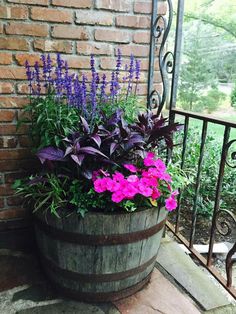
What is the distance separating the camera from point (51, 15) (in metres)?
1.54

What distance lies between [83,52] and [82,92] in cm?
39

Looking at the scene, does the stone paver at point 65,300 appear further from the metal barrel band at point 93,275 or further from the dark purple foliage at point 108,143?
the dark purple foliage at point 108,143

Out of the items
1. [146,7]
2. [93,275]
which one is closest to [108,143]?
[93,275]

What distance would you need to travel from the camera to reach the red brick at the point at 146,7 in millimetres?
1650

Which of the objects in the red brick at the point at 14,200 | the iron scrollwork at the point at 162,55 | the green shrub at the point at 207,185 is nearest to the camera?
the iron scrollwork at the point at 162,55

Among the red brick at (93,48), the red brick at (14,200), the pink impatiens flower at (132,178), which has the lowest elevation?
the red brick at (14,200)

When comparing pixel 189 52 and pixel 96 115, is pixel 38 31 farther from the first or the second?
pixel 189 52

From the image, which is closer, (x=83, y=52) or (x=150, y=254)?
(x=150, y=254)

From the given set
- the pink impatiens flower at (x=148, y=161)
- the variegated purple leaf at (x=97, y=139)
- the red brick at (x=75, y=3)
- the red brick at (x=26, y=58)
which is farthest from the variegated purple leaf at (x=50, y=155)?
the red brick at (x=75, y=3)

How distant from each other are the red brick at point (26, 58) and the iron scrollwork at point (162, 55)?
702 millimetres

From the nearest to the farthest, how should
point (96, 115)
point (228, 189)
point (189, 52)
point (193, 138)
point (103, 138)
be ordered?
point (103, 138) → point (96, 115) → point (228, 189) → point (193, 138) → point (189, 52)

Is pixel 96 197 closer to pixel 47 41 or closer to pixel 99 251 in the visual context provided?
pixel 99 251

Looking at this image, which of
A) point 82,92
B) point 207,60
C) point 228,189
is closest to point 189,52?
point 207,60

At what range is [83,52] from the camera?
5.41 ft
